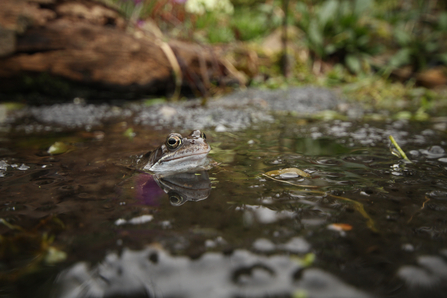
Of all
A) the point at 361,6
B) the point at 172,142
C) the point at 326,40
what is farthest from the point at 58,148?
the point at 361,6

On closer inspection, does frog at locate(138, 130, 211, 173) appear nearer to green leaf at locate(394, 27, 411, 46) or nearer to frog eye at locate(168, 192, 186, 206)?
frog eye at locate(168, 192, 186, 206)

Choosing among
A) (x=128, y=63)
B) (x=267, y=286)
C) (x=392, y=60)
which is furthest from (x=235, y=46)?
(x=267, y=286)

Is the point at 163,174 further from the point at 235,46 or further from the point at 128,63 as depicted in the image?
the point at 235,46

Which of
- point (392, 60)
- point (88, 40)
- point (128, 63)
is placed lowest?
point (392, 60)

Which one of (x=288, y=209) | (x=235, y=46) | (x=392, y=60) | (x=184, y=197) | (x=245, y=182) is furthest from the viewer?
(x=392, y=60)

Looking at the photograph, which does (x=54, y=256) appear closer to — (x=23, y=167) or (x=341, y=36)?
(x=23, y=167)

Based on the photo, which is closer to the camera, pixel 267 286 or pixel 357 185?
pixel 267 286
